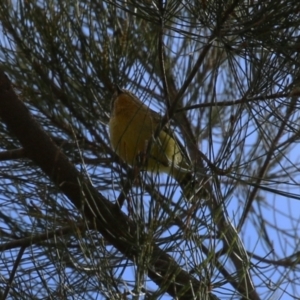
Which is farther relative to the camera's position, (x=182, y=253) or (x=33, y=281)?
(x=33, y=281)

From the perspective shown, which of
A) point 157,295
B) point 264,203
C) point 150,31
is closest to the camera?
point 157,295

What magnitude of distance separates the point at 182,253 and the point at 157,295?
0.43 feet

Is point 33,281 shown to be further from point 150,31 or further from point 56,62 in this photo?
point 150,31

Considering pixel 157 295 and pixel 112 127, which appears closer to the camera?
pixel 157 295

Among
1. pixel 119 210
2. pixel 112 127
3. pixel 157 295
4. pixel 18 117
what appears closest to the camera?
pixel 157 295

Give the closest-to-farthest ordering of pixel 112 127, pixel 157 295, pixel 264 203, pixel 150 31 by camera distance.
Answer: pixel 157 295 → pixel 112 127 → pixel 150 31 → pixel 264 203

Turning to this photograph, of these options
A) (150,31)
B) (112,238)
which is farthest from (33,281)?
(150,31)

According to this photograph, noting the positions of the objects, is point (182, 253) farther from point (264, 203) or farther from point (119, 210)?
point (264, 203)

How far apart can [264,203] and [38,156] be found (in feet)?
5.12

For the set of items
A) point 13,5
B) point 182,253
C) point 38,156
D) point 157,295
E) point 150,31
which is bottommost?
point 157,295

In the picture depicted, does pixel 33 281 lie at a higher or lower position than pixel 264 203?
lower

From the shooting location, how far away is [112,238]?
195 cm

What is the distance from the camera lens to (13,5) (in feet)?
8.82

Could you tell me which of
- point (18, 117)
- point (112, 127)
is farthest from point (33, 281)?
point (112, 127)
